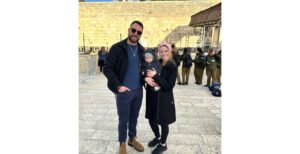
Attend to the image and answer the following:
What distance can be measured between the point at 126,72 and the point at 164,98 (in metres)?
0.52

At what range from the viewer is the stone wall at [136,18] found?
26322 millimetres

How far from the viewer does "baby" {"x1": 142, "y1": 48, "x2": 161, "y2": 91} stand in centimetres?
264

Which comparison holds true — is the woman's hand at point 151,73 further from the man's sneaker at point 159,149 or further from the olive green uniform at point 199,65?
the olive green uniform at point 199,65

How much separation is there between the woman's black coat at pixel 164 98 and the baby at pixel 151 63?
72mm

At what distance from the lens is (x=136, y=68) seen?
8.85 feet

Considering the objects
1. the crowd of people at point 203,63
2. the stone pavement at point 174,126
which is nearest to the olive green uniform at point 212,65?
the crowd of people at point 203,63

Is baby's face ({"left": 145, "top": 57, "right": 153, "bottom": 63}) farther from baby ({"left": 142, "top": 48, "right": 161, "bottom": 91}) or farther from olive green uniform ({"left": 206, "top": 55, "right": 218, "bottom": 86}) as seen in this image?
olive green uniform ({"left": 206, "top": 55, "right": 218, "bottom": 86})

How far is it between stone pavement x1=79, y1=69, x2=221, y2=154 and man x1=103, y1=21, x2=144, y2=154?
1.85 feet

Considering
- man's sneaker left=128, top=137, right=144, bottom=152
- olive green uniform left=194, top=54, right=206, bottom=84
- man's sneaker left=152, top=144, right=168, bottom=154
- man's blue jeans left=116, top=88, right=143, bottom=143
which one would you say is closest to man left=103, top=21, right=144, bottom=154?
man's blue jeans left=116, top=88, right=143, bottom=143

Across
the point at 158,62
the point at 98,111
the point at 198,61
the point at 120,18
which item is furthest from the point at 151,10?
the point at 158,62
